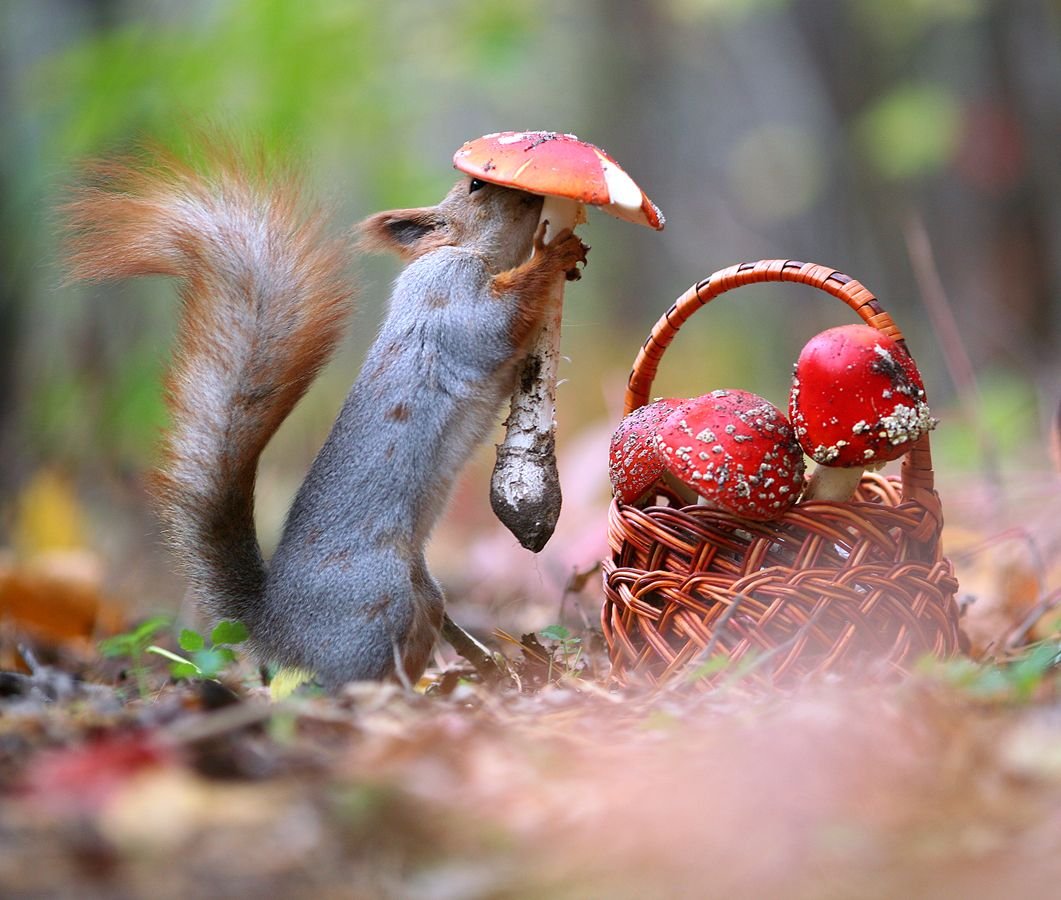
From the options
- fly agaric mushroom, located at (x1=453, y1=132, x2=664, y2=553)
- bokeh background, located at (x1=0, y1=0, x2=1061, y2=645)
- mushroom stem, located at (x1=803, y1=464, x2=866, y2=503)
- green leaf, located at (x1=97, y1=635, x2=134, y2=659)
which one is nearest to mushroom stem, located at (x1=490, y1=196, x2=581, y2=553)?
fly agaric mushroom, located at (x1=453, y1=132, x2=664, y2=553)

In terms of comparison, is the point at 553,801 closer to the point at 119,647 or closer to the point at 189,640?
the point at 189,640

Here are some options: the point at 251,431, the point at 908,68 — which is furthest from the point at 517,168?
the point at 908,68

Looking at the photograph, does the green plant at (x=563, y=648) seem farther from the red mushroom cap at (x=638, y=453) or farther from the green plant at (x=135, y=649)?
the green plant at (x=135, y=649)

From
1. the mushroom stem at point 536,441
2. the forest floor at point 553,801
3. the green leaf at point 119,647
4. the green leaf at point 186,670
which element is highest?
the mushroom stem at point 536,441

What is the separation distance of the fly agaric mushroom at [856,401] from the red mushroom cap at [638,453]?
310mm

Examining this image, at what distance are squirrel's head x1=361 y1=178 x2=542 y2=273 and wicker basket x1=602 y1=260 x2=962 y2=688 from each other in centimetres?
65

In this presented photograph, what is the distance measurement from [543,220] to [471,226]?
0.26 metres

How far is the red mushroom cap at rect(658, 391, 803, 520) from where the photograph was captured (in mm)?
2199

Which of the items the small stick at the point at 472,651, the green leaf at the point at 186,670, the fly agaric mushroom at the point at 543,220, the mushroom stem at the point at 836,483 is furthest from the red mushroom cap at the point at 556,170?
the green leaf at the point at 186,670

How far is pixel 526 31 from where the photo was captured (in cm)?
638

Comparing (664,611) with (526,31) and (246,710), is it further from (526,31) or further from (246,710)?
(526,31)

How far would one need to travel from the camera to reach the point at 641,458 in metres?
2.43

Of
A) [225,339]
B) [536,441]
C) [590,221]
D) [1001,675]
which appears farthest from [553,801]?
[590,221]

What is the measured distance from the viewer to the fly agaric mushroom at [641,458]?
241 cm
